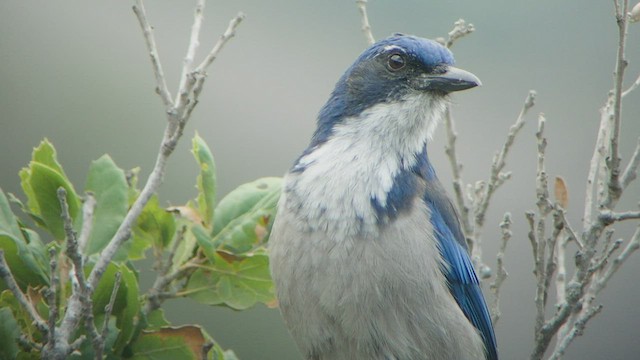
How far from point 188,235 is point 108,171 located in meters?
0.39

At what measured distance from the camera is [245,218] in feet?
11.6

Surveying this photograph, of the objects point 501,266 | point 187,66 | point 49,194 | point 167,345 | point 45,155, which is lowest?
point 167,345

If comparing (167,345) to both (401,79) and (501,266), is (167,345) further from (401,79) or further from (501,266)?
(401,79)

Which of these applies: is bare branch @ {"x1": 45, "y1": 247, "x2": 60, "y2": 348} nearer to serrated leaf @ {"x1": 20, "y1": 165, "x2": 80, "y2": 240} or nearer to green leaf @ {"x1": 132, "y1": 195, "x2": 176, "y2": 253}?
serrated leaf @ {"x1": 20, "y1": 165, "x2": 80, "y2": 240}

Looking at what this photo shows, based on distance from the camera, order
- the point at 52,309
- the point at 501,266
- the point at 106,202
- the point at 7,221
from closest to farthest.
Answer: the point at 52,309 < the point at 7,221 < the point at 106,202 < the point at 501,266

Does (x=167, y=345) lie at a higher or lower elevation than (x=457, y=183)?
lower

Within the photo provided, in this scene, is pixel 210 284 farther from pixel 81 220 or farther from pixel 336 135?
pixel 336 135

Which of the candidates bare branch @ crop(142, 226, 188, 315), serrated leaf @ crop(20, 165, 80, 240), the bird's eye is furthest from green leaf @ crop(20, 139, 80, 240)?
the bird's eye

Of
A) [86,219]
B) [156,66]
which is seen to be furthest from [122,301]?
[156,66]

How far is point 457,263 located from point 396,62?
0.79 metres

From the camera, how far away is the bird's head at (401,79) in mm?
3711

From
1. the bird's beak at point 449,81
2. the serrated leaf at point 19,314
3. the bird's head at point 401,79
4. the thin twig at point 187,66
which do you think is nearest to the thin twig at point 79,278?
the serrated leaf at point 19,314

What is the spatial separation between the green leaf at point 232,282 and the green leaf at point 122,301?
1.05 ft

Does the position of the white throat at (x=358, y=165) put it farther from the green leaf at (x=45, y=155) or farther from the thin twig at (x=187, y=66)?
the green leaf at (x=45, y=155)
